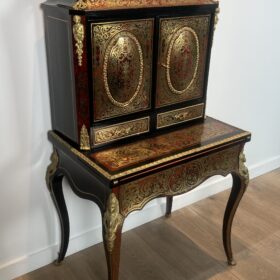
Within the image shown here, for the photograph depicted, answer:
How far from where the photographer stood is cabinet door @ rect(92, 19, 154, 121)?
1.28 metres

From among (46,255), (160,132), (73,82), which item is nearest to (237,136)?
(160,132)

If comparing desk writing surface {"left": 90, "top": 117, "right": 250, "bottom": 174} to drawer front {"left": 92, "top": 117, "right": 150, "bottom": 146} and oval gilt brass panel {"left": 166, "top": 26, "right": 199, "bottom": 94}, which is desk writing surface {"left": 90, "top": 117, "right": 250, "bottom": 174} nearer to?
drawer front {"left": 92, "top": 117, "right": 150, "bottom": 146}

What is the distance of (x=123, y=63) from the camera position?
1.36 meters

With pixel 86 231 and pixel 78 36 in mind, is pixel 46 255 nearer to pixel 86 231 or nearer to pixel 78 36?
pixel 86 231

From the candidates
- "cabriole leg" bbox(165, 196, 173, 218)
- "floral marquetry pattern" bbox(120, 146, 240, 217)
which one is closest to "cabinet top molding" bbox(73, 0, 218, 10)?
"floral marquetry pattern" bbox(120, 146, 240, 217)

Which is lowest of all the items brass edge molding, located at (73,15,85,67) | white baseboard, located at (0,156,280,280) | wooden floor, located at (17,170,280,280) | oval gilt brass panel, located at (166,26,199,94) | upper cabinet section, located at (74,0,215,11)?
wooden floor, located at (17,170,280,280)

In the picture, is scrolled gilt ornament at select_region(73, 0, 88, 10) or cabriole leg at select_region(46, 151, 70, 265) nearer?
scrolled gilt ornament at select_region(73, 0, 88, 10)

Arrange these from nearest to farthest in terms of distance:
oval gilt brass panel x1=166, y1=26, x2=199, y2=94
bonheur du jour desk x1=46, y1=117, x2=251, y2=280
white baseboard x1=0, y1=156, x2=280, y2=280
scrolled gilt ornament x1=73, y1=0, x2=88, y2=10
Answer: scrolled gilt ornament x1=73, y1=0, x2=88, y2=10
bonheur du jour desk x1=46, y1=117, x2=251, y2=280
oval gilt brass panel x1=166, y1=26, x2=199, y2=94
white baseboard x1=0, y1=156, x2=280, y2=280

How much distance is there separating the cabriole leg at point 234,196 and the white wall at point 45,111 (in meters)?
0.50

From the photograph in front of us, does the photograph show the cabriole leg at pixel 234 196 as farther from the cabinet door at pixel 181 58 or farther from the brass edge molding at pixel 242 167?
the cabinet door at pixel 181 58

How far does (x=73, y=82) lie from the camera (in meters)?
1.30

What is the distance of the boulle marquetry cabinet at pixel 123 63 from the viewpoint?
126 cm

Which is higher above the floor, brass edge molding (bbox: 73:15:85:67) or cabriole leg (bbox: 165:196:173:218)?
brass edge molding (bbox: 73:15:85:67)

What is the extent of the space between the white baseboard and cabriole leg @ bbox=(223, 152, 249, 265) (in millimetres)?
495
